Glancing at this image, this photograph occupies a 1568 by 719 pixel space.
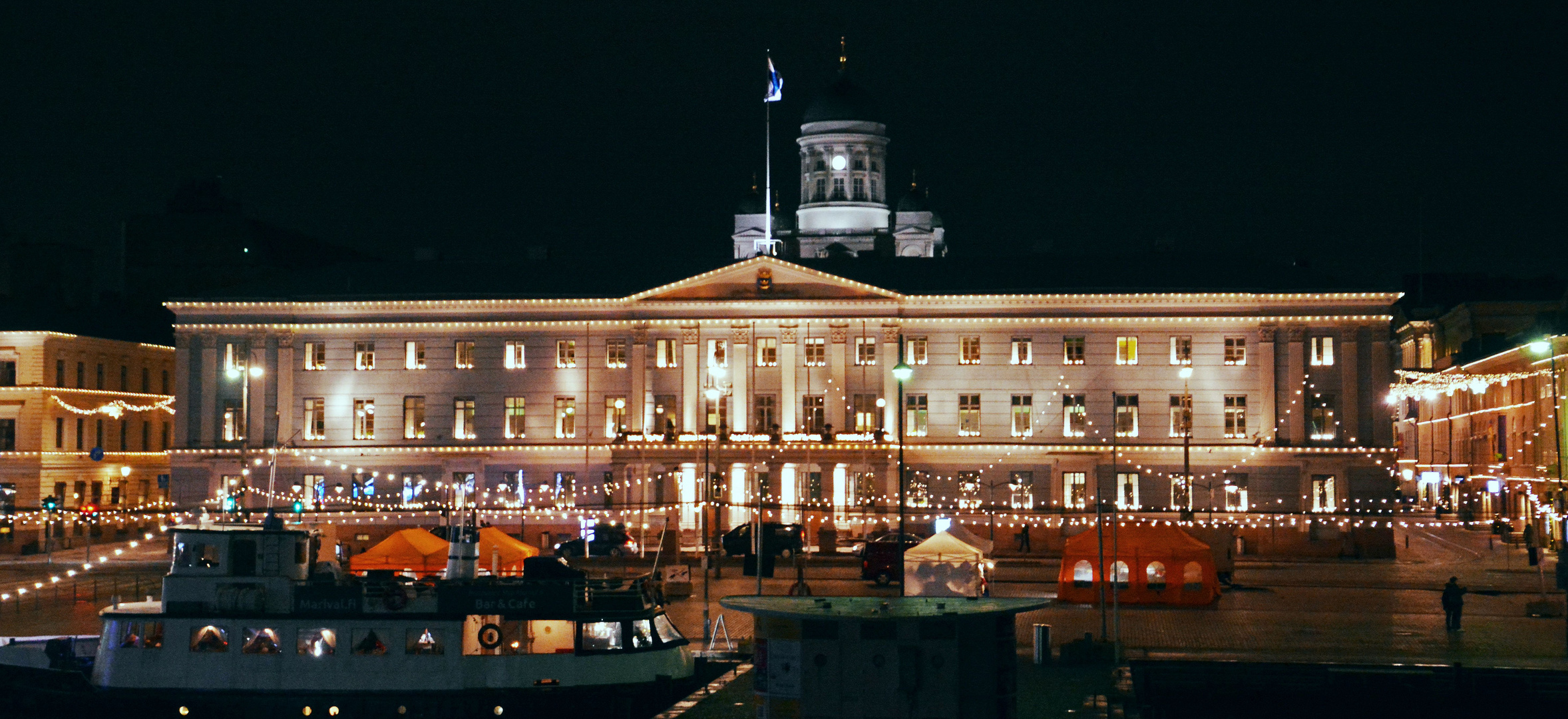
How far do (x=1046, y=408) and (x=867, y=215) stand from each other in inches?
1480

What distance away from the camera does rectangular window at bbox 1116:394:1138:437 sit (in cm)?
9119

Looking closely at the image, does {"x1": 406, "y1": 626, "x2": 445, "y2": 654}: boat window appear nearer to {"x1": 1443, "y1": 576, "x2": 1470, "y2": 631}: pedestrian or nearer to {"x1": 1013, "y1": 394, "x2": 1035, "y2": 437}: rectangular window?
{"x1": 1443, "y1": 576, "x2": 1470, "y2": 631}: pedestrian

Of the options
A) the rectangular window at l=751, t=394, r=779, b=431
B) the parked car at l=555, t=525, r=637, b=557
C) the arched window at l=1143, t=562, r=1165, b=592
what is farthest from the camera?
the rectangular window at l=751, t=394, r=779, b=431

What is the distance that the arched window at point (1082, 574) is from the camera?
57.8 m

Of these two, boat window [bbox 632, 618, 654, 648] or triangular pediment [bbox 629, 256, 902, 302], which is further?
triangular pediment [bbox 629, 256, 902, 302]

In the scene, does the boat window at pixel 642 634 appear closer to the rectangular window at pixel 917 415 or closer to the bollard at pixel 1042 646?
the bollard at pixel 1042 646

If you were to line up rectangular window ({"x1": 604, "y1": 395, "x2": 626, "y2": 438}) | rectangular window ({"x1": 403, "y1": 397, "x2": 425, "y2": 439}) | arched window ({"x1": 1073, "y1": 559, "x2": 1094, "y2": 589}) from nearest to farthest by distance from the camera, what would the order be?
1. arched window ({"x1": 1073, "y1": 559, "x2": 1094, "y2": 589})
2. rectangular window ({"x1": 604, "y1": 395, "x2": 626, "y2": 438})
3. rectangular window ({"x1": 403, "y1": 397, "x2": 425, "y2": 439})

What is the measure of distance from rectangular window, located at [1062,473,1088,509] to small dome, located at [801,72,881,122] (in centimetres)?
4473

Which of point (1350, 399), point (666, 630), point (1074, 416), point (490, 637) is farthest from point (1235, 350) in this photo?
point (490, 637)

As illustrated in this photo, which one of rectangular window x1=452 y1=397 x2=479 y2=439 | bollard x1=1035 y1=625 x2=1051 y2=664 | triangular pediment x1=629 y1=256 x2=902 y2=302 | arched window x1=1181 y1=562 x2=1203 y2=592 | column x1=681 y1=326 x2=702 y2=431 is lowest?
bollard x1=1035 y1=625 x2=1051 y2=664

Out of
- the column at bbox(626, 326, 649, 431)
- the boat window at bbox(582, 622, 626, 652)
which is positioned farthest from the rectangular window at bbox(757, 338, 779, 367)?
the boat window at bbox(582, 622, 626, 652)

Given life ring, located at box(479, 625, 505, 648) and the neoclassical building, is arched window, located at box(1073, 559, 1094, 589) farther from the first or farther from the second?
the neoclassical building

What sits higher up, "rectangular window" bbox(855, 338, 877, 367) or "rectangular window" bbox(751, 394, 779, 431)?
"rectangular window" bbox(855, 338, 877, 367)

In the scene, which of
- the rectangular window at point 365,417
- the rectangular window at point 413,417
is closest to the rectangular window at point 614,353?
the rectangular window at point 413,417
